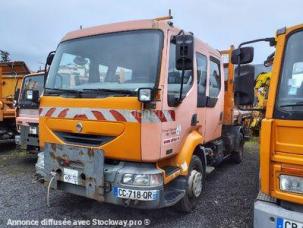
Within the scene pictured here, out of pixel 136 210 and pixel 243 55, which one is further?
pixel 136 210

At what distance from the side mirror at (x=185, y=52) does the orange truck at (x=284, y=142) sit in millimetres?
886

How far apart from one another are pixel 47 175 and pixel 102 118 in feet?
3.67

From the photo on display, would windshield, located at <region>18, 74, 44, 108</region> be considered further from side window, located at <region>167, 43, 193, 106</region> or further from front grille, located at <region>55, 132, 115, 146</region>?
side window, located at <region>167, 43, 193, 106</region>

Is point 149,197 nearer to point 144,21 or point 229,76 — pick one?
point 144,21

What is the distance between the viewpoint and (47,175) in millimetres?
4062

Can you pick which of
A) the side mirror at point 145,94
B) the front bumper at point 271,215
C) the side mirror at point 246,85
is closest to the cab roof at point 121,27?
the side mirror at point 145,94

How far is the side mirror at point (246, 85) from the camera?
3.15 meters

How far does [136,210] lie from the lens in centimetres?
438

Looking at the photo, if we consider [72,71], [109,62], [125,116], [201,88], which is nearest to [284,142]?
[125,116]

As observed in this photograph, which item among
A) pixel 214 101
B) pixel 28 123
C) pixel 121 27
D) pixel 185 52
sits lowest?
pixel 28 123

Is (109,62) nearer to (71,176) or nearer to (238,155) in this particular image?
(71,176)

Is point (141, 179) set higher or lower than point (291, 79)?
lower

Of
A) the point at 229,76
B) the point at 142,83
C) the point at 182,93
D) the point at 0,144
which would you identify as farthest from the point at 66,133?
the point at 0,144

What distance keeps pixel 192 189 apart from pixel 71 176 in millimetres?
1592
